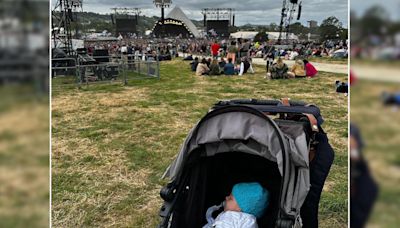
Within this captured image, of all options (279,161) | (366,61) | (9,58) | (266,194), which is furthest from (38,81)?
(266,194)

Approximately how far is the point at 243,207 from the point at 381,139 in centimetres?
216

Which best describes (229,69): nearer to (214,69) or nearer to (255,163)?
(214,69)

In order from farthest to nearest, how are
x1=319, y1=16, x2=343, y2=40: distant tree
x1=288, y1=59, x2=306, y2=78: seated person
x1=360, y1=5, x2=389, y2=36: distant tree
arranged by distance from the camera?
1. x1=288, y1=59, x2=306, y2=78: seated person
2. x1=319, y1=16, x2=343, y2=40: distant tree
3. x1=360, y1=5, x2=389, y2=36: distant tree

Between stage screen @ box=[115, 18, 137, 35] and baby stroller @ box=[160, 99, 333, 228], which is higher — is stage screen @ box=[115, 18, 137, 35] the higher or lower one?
the higher one

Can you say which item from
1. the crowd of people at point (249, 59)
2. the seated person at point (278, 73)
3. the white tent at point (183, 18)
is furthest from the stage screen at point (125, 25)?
the seated person at point (278, 73)

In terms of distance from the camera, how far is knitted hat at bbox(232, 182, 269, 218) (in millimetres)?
2527

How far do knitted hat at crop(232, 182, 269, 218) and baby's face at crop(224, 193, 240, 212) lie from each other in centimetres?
3

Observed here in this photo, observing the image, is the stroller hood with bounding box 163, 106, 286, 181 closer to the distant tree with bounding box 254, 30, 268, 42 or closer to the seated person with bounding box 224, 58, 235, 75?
the seated person with bounding box 224, 58, 235, 75

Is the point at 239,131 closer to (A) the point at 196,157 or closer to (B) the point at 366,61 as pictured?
(A) the point at 196,157

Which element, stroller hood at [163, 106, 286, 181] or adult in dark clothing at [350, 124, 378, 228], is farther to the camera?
stroller hood at [163, 106, 286, 181]

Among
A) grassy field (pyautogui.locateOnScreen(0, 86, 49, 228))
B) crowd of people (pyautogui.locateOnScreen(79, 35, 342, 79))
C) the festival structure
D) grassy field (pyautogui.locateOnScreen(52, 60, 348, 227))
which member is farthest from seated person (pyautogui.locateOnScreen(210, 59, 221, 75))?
the festival structure

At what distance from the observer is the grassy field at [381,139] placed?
0.44 m

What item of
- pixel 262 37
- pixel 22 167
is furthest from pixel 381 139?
pixel 262 37

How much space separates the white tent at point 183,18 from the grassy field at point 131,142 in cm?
4030
